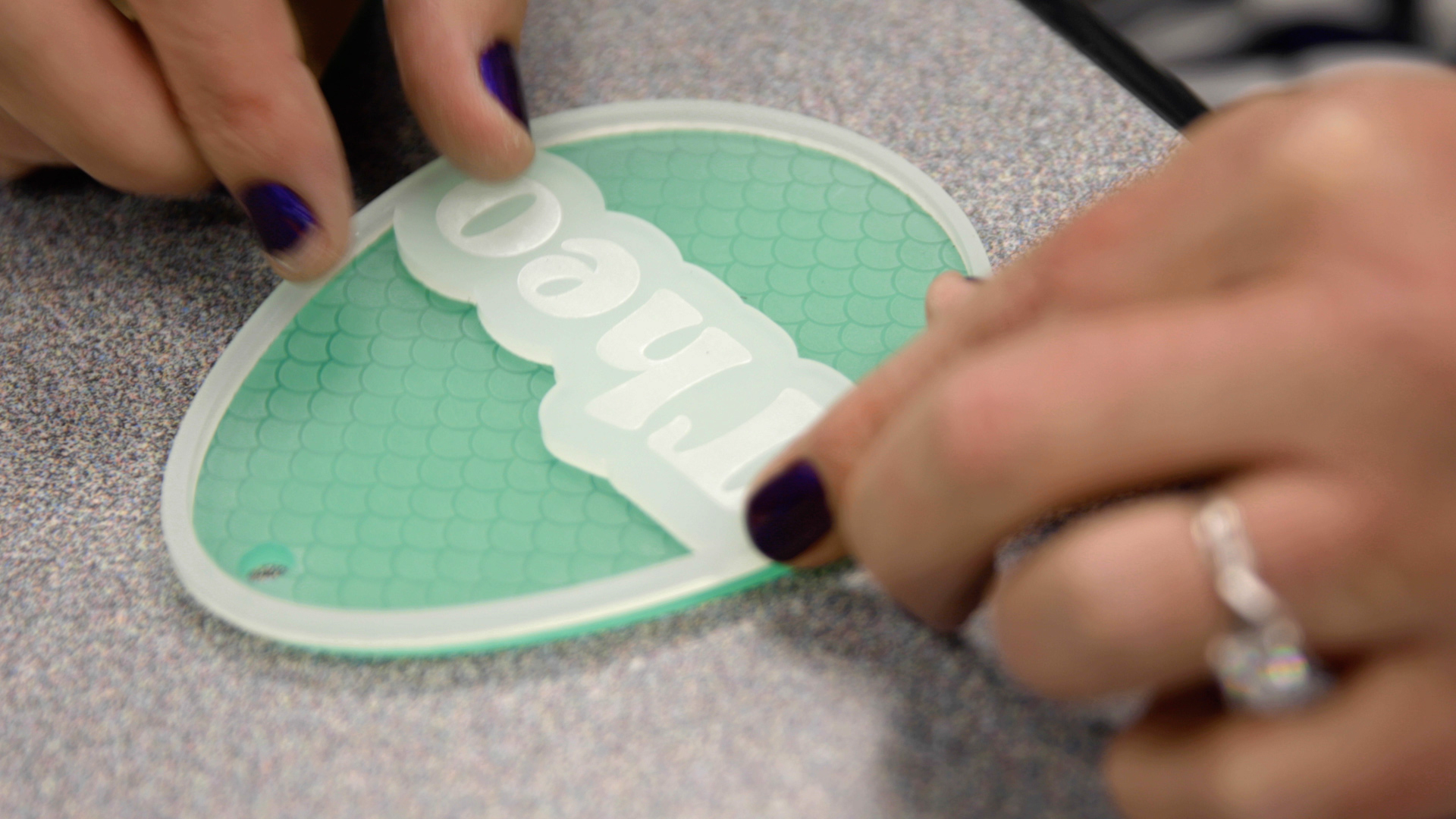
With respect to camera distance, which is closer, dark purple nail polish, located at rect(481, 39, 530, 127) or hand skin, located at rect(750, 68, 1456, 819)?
hand skin, located at rect(750, 68, 1456, 819)

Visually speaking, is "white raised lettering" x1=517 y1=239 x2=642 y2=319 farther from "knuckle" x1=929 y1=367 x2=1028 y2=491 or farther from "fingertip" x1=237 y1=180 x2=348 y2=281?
"knuckle" x1=929 y1=367 x2=1028 y2=491

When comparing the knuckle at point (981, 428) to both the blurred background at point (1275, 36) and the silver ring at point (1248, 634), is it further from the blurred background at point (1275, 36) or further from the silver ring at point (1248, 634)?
the blurred background at point (1275, 36)

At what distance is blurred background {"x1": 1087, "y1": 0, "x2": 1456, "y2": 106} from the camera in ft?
2.54

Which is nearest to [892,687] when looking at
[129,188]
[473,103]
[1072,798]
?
[1072,798]

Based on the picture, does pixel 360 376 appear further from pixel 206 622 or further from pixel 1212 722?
pixel 1212 722

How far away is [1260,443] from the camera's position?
9.5 inches

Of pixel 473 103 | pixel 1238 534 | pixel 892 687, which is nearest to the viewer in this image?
pixel 1238 534

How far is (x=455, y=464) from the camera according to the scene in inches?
16.0

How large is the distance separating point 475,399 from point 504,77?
15 cm

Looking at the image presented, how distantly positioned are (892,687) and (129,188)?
1.36 feet

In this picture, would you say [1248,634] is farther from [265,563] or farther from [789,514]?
[265,563]

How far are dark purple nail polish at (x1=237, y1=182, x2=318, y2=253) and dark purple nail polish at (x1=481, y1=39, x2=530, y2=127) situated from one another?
0.32ft

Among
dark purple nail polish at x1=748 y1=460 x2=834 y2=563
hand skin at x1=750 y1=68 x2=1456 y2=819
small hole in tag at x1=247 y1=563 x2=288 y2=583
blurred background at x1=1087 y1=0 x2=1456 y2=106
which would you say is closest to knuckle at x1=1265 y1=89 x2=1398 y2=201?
hand skin at x1=750 y1=68 x2=1456 y2=819

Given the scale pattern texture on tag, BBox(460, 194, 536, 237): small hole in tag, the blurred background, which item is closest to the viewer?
the scale pattern texture on tag
